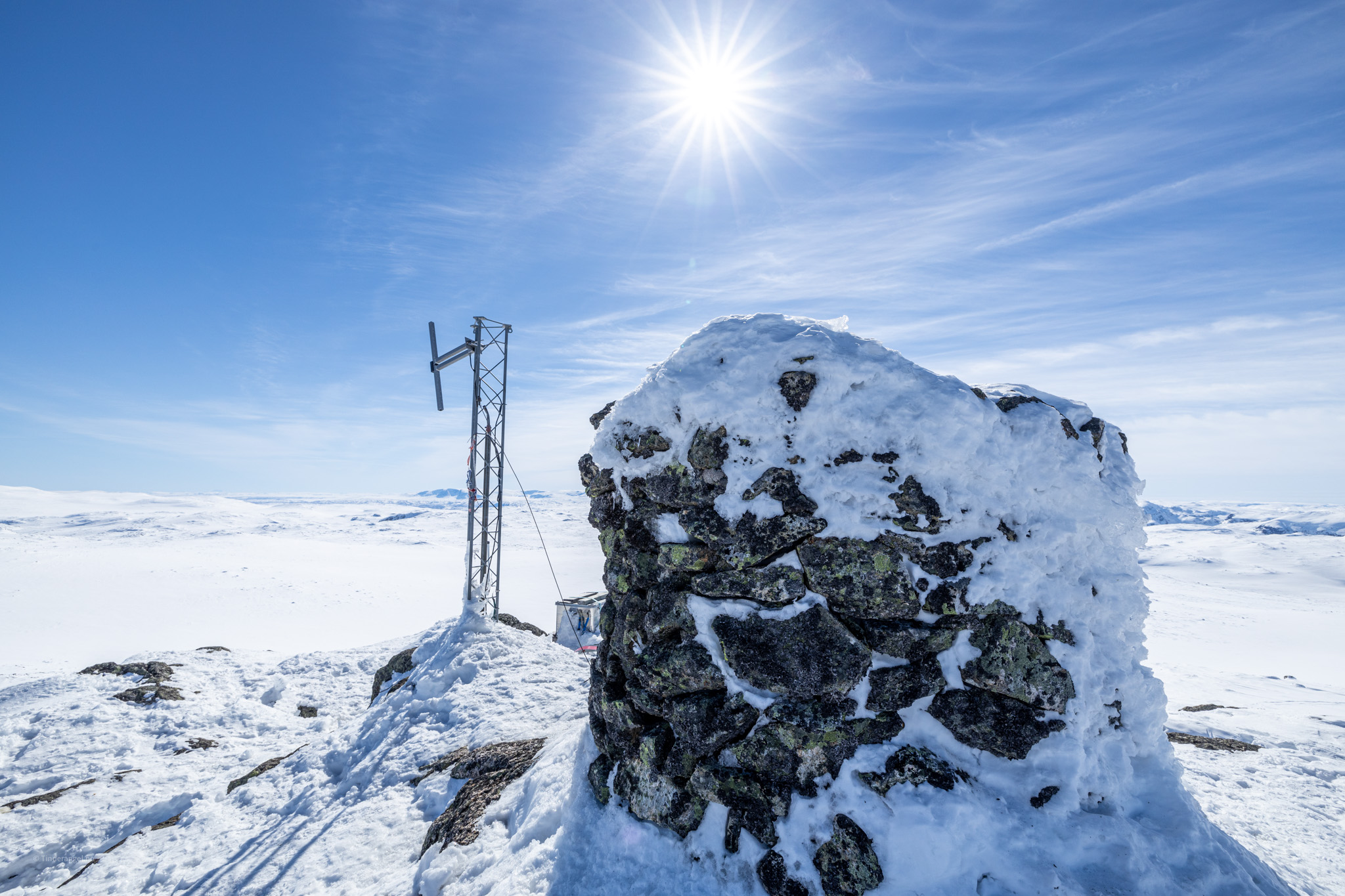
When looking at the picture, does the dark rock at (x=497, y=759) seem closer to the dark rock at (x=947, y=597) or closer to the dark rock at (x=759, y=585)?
the dark rock at (x=759, y=585)

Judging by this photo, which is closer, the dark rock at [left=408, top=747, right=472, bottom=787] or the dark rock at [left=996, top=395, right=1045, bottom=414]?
the dark rock at [left=996, top=395, right=1045, bottom=414]

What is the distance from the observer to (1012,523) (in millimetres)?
7109

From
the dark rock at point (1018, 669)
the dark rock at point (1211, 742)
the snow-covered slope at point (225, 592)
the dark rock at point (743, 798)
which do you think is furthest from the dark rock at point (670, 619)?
the snow-covered slope at point (225, 592)

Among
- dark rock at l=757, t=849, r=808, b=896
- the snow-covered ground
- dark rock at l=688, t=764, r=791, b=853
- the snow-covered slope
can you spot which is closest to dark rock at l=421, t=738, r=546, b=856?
the snow-covered ground

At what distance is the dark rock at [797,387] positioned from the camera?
7.40 meters

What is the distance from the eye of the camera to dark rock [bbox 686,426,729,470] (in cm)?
765

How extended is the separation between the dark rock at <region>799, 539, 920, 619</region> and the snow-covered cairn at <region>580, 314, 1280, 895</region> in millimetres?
24

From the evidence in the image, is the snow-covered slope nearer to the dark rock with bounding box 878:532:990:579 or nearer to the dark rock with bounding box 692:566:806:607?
the dark rock with bounding box 692:566:806:607

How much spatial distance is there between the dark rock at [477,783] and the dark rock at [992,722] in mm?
7124

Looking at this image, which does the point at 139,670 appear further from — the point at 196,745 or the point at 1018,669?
the point at 1018,669

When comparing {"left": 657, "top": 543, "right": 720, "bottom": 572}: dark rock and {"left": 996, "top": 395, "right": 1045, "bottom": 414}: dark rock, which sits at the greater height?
{"left": 996, "top": 395, "right": 1045, "bottom": 414}: dark rock

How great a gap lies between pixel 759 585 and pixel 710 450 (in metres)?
1.92

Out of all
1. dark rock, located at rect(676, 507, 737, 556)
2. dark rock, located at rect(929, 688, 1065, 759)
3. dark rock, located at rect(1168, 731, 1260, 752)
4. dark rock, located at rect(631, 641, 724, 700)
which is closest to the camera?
dark rock, located at rect(929, 688, 1065, 759)

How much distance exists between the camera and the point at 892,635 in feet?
22.6
